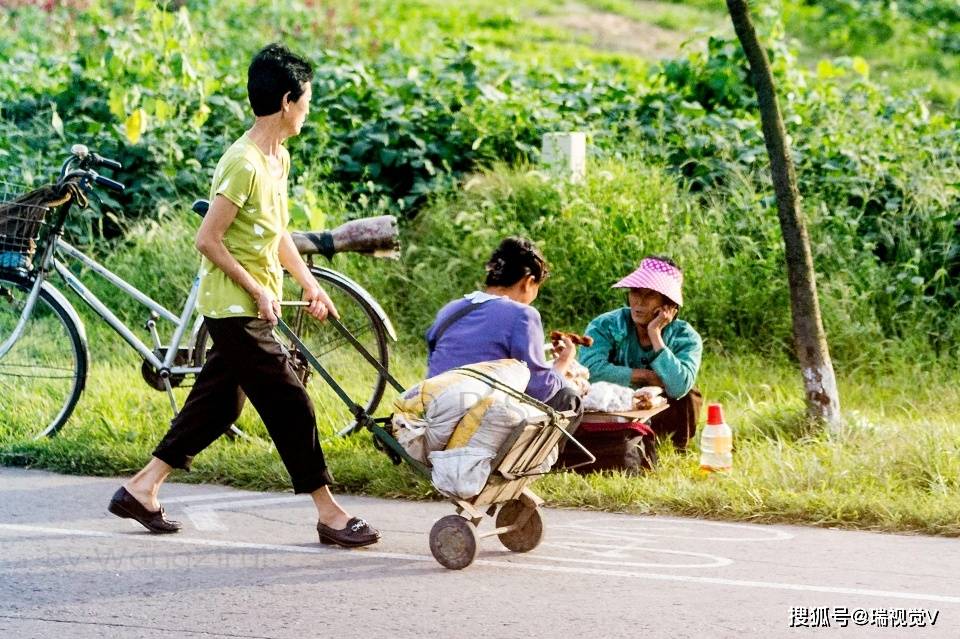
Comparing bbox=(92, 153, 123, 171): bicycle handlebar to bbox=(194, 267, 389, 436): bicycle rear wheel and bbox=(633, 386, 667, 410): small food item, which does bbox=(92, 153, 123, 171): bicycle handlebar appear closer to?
bbox=(194, 267, 389, 436): bicycle rear wheel

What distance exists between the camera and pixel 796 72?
11.6m

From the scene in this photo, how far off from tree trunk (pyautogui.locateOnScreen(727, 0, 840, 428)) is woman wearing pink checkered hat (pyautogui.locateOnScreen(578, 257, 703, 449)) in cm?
56

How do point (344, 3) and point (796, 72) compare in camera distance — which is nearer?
point (796, 72)

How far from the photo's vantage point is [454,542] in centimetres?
550

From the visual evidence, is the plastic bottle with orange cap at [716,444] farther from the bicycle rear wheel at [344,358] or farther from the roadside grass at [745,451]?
the bicycle rear wheel at [344,358]

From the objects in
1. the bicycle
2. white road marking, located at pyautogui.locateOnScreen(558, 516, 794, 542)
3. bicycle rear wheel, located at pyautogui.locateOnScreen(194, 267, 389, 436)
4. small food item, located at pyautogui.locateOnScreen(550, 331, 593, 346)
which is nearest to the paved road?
white road marking, located at pyautogui.locateOnScreen(558, 516, 794, 542)

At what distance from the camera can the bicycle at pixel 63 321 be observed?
296 inches

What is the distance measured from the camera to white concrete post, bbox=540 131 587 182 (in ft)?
33.3

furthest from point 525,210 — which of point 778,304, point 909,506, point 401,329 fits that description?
point 909,506

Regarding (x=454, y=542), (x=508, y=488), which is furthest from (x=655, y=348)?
(x=454, y=542)

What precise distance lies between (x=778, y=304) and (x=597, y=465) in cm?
288

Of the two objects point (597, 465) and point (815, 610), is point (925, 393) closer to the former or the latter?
point (597, 465)

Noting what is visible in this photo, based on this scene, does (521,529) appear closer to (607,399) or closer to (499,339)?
(499,339)

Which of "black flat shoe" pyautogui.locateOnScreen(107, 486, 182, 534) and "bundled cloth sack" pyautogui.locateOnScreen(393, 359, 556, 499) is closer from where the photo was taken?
"bundled cloth sack" pyautogui.locateOnScreen(393, 359, 556, 499)
